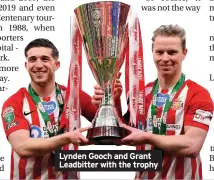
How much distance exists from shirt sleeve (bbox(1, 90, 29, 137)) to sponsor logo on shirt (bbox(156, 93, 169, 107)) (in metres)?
0.79

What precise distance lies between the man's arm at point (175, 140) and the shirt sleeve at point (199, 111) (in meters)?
0.03

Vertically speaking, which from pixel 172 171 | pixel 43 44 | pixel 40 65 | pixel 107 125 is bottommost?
pixel 172 171

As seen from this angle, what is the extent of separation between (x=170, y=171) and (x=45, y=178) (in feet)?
2.45

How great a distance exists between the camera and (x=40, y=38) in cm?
432

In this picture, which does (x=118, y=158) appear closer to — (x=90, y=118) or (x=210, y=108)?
(x=90, y=118)

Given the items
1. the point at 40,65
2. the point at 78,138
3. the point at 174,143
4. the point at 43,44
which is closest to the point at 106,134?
the point at 78,138

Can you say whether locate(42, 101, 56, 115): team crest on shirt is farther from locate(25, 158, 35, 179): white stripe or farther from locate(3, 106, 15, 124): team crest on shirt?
locate(25, 158, 35, 179): white stripe

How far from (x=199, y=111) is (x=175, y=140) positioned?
0.75ft

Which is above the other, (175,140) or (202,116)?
(202,116)

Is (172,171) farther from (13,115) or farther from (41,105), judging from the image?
(13,115)

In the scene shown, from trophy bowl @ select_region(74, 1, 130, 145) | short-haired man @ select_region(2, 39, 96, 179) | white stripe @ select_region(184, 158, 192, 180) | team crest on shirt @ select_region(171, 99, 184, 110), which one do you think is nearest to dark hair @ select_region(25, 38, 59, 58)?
short-haired man @ select_region(2, 39, 96, 179)

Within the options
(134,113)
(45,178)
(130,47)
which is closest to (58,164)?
(45,178)

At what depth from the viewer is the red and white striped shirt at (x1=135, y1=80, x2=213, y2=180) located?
4.08m

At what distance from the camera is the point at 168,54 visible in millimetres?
4098
